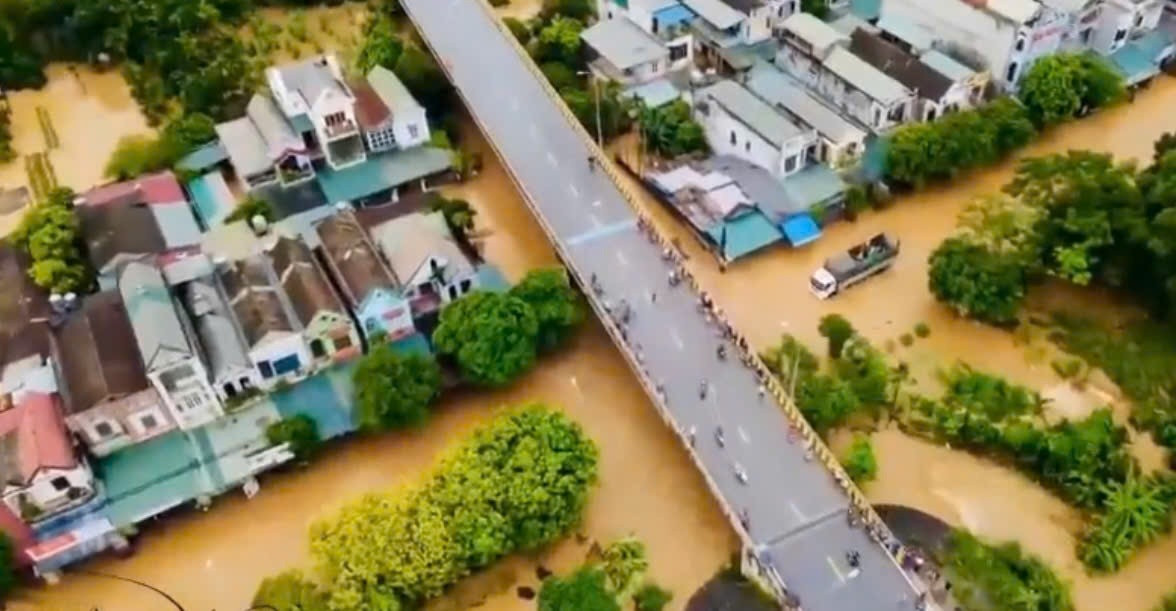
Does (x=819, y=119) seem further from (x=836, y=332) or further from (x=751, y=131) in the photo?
(x=836, y=332)

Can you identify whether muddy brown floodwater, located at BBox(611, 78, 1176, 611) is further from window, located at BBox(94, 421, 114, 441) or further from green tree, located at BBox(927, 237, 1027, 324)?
window, located at BBox(94, 421, 114, 441)

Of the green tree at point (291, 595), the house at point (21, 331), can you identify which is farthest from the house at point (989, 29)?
the house at point (21, 331)

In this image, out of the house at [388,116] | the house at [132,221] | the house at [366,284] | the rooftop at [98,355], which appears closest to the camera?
the rooftop at [98,355]

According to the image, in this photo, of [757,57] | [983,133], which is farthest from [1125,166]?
[757,57]

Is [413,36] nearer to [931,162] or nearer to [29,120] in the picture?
[29,120]

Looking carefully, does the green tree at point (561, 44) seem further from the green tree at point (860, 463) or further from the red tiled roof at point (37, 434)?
the red tiled roof at point (37, 434)

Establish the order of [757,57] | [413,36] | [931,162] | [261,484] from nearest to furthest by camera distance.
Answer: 1. [261,484]
2. [931,162]
3. [757,57]
4. [413,36]
